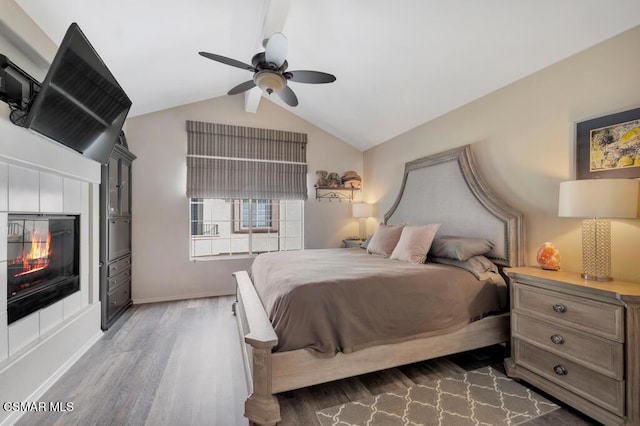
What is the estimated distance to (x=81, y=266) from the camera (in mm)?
2619

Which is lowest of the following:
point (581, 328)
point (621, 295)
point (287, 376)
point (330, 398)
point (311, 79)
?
point (330, 398)

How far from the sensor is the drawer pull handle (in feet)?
5.96

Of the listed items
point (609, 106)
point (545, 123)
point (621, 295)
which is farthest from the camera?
point (545, 123)

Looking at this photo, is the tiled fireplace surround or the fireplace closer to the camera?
the tiled fireplace surround

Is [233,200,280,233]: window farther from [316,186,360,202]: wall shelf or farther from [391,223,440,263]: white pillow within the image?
[391,223,440,263]: white pillow

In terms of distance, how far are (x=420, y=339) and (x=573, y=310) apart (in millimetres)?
986

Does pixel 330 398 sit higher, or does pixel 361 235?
pixel 361 235

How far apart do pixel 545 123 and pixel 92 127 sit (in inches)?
151

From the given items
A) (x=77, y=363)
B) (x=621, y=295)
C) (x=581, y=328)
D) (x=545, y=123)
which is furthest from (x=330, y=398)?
(x=545, y=123)

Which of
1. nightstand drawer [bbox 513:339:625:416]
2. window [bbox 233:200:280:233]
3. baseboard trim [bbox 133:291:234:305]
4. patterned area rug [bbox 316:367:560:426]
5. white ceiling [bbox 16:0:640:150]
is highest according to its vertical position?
white ceiling [bbox 16:0:640:150]

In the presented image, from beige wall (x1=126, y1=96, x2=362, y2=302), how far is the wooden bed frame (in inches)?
55.4

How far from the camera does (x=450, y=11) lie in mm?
2209

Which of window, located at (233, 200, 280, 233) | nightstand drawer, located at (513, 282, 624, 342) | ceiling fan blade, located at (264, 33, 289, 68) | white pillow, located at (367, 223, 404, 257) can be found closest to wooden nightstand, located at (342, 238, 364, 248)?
white pillow, located at (367, 223, 404, 257)

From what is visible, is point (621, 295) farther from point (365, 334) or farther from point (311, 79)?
point (311, 79)
